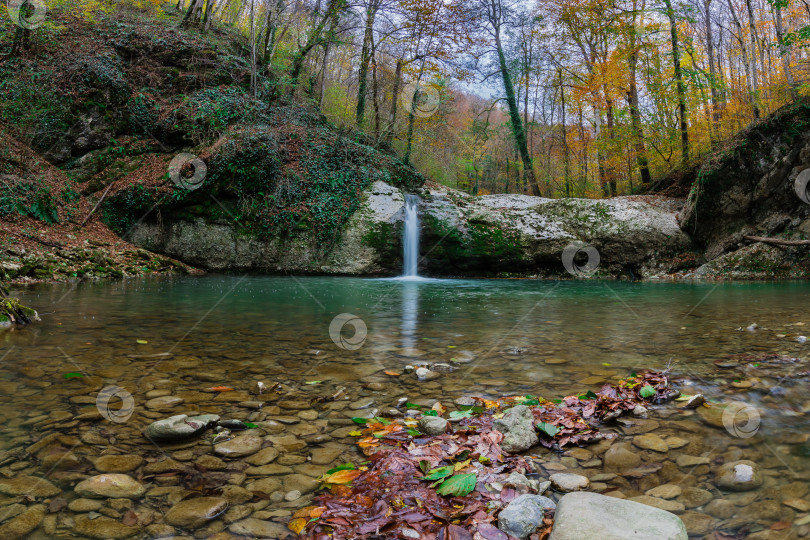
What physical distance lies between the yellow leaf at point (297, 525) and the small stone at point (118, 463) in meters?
0.77

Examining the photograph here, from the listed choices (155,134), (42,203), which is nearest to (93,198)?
(42,203)

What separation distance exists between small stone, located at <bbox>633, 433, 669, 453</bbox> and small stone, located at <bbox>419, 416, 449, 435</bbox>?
86 cm

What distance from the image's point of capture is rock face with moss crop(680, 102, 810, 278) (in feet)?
37.5

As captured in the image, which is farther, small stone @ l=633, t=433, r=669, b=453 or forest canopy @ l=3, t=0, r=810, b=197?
forest canopy @ l=3, t=0, r=810, b=197

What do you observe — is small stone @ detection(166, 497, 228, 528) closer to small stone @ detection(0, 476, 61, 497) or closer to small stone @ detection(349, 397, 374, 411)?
small stone @ detection(0, 476, 61, 497)

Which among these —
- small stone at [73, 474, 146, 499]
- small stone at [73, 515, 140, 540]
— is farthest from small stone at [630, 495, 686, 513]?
small stone at [73, 474, 146, 499]

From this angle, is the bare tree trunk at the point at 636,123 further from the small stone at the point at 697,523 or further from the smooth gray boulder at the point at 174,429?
the smooth gray boulder at the point at 174,429

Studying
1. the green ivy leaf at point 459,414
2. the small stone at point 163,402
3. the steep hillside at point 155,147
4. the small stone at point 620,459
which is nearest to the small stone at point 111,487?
the small stone at point 163,402

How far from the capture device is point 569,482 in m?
1.60

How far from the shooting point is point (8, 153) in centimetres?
1055

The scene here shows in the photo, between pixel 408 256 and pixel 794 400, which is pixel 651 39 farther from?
pixel 794 400

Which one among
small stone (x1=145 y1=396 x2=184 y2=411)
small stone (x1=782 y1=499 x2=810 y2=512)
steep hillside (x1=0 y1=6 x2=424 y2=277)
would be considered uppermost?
steep hillside (x1=0 y1=6 x2=424 y2=277)

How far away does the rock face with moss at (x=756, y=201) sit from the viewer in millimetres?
11438

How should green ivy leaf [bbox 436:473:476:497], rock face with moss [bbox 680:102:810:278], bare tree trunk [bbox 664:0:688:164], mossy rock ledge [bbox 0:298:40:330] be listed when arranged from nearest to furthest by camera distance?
green ivy leaf [bbox 436:473:476:497] < mossy rock ledge [bbox 0:298:40:330] < rock face with moss [bbox 680:102:810:278] < bare tree trunk [bbox 664:0:688:164]
